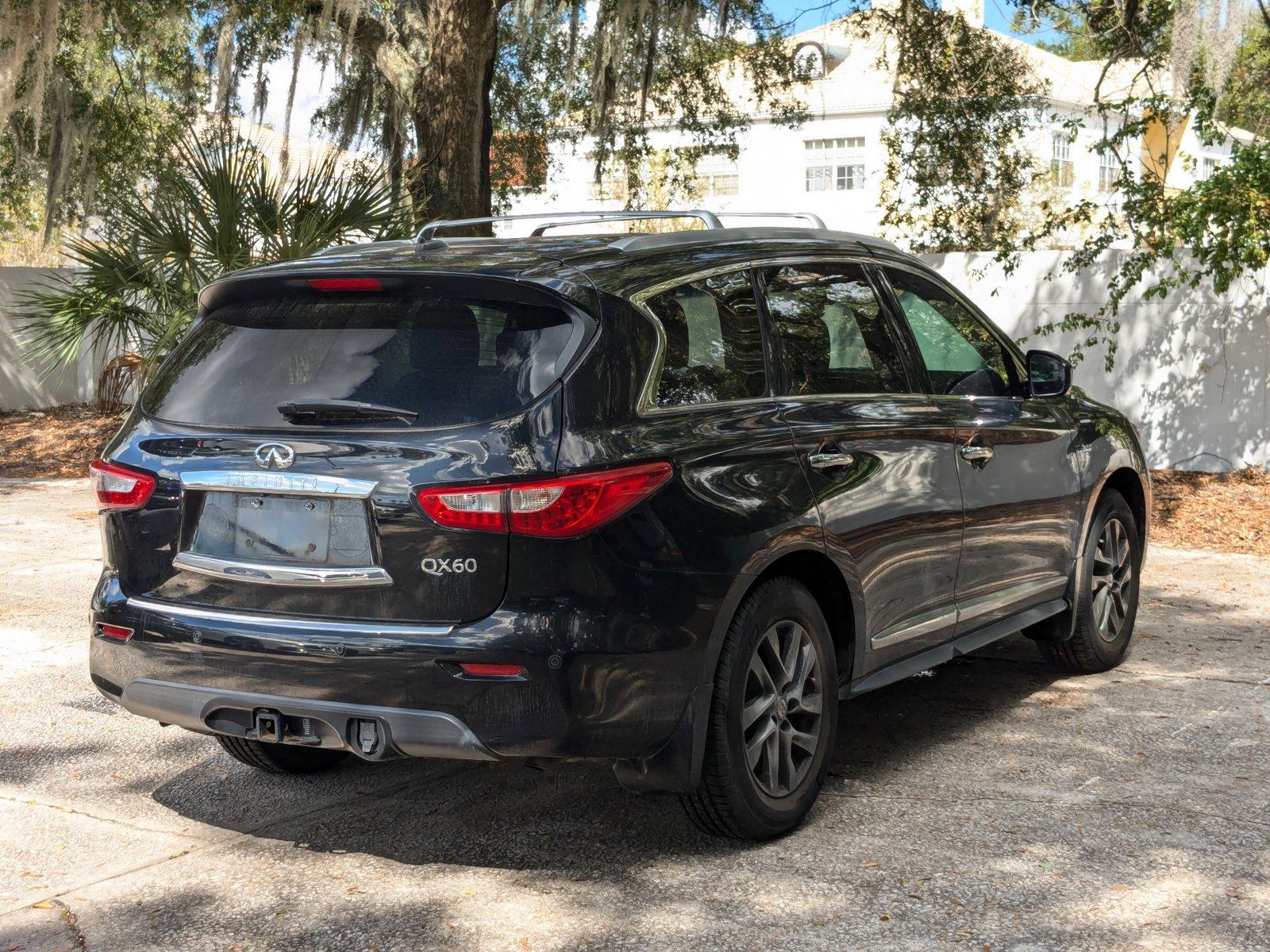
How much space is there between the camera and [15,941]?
3.87 meters

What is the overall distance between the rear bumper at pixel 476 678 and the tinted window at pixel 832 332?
3.52 ft

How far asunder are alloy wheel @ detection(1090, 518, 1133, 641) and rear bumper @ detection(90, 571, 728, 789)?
3107 mm

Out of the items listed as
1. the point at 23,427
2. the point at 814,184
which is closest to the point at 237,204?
the point at 23,427

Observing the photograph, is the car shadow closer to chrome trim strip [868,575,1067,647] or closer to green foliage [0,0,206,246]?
chrome trim strip [868,575,1067,647]

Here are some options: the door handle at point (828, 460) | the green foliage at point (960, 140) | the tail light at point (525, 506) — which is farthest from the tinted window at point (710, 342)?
the green foliage at point (960, 140)

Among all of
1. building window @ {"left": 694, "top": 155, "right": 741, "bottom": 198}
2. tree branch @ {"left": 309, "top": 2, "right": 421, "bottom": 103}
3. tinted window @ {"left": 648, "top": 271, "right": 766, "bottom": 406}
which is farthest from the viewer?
building window @ {"left": 694, "top": 155, "right": 741, "bottom": 198}

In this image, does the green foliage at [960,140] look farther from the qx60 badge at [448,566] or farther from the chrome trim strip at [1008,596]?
the qx60 badge at [448,566]

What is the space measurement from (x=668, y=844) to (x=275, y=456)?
171 centimetres

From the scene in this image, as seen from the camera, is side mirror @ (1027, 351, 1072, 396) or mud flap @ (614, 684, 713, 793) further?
side mirror @ (1027, 351, 1072, 396)

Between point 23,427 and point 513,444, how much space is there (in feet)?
52.0

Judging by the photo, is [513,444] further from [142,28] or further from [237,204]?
[142,28]

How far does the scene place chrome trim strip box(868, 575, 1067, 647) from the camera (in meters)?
5.13

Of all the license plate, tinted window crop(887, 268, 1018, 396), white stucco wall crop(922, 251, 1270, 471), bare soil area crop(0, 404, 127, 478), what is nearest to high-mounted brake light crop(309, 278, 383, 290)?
the license plate

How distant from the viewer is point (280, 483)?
13.2ft
